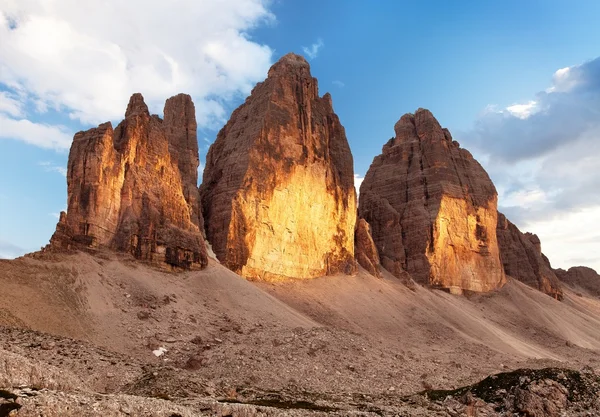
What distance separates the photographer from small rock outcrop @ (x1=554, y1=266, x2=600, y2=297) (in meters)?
141

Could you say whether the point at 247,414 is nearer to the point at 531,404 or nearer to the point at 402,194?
the point at 531,404

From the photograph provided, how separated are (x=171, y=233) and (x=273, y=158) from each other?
2252 centimetres

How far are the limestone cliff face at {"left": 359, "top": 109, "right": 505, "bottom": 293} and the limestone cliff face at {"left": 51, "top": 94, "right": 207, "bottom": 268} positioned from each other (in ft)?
132

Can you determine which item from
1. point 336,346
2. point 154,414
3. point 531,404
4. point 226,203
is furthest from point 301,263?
point 154,414

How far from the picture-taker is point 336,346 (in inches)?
1615

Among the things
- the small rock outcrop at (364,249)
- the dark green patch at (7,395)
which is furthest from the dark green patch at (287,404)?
the small rock outcrop at (364,249)

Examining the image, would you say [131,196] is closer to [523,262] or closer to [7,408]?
[7,408]

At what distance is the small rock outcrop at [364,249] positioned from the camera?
83.8 metres

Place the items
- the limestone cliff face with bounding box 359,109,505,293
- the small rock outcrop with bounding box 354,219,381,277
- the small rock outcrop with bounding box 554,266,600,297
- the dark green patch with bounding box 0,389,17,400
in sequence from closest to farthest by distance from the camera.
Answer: the dark green patch with bounding box 0,389,17,400
the small rock outcrop with bounding box 354,219,381,277
the limestone cliff face with bounding box 359,109,505,293
the small rock outcrop with bounding box 554,266,600,297

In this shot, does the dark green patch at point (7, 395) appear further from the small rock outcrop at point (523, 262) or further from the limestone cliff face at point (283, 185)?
the small rock outcrop at point (523, 262)

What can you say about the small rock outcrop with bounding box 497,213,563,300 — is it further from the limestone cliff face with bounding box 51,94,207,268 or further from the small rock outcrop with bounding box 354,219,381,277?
the limestone cliff face with bounding box 51,94,207,268

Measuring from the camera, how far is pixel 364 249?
285 feet

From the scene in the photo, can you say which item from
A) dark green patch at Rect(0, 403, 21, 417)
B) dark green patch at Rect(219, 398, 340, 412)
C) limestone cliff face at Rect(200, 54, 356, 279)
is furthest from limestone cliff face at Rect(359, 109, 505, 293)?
dark green patch at Rect(0, 403, 21, 417)

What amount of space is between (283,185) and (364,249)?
781 inches
